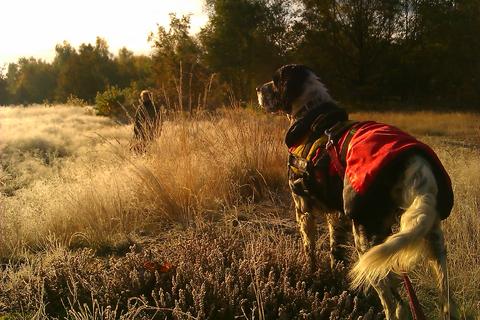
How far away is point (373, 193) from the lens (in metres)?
2.19

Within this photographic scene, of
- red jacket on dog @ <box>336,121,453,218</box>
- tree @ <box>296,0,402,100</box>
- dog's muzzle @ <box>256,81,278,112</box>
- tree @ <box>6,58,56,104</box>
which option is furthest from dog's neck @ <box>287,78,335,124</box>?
tree @ <box>6,58,56,104</box>

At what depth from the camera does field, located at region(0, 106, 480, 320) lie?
2820 mm

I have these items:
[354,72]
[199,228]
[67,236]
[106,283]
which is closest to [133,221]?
[67,236]

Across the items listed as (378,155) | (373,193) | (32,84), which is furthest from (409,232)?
(32,84)

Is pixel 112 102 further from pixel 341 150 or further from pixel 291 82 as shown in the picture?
pixel 341 150

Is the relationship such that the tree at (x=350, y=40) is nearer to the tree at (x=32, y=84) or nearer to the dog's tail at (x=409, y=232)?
the dog's tail at (x=409, y=232)

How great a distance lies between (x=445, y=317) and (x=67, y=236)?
3424mm

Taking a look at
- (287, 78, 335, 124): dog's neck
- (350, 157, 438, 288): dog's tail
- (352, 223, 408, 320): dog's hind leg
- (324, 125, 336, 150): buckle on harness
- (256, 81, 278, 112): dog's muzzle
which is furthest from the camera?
(256, 81, 278, 112): dog's muzzle

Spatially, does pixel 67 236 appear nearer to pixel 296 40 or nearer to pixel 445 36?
pixel 296 40

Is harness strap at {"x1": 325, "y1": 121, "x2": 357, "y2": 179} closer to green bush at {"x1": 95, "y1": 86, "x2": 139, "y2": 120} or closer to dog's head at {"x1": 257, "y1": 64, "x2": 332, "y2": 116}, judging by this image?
dog's head at {"x1": 257, "y1": 64, "x2": 332, "y2": 116}

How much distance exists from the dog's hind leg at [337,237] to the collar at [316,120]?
1.93ft

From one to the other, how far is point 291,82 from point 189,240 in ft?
4.79

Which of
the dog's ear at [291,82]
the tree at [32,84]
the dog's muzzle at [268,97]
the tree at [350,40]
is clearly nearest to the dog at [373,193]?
the dog's ear at [291,82]

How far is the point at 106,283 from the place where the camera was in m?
3.03
